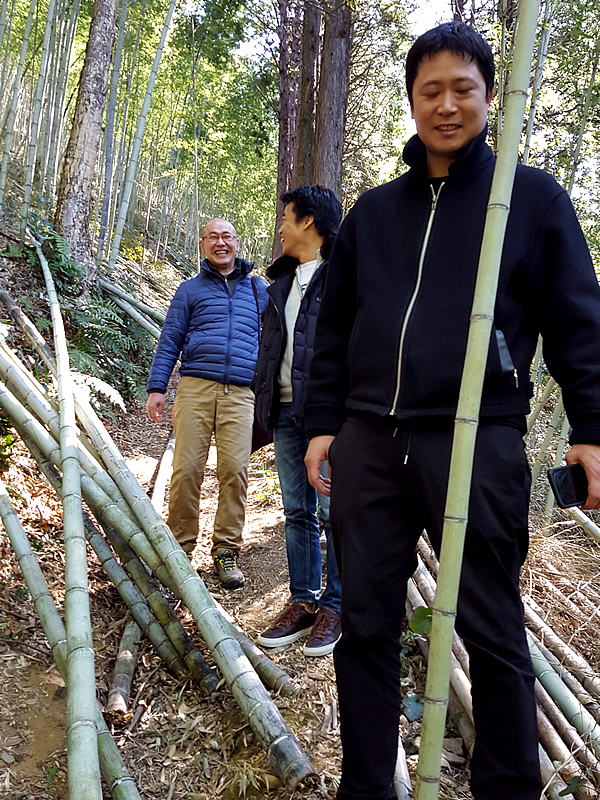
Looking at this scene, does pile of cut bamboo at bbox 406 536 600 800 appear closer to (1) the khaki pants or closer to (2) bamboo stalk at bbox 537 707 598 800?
(2) bamboo stalk at bbox 537 707 598 800

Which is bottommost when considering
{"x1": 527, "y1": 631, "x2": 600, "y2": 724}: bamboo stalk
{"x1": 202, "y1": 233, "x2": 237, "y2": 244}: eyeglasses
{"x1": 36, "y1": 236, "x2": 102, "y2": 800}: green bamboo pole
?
{"x1": 527, "y1": 631, "x2": 600, "y2": 724}: bamboo stalk

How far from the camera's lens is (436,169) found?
1.51 m

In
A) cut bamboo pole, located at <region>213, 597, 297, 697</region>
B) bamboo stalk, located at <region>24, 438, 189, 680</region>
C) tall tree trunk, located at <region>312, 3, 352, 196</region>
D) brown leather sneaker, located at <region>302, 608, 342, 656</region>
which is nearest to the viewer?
cut bamboo pole, located at <region>213, 597, 297, 697</region>

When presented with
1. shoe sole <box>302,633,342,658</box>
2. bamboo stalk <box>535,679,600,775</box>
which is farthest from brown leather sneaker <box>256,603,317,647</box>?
bamboo stalk <box>535,679,600,775</box>

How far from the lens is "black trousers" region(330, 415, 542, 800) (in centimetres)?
134

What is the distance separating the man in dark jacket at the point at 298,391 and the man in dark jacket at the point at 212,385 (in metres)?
0.83

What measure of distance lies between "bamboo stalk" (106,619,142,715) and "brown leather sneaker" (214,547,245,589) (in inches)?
27.8

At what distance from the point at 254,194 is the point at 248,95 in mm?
7736

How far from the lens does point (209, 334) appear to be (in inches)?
138

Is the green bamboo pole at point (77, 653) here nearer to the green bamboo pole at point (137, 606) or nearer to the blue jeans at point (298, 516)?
the green bamboo pole at point (137, 606)

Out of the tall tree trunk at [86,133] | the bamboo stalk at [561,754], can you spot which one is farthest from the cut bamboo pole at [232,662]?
the tall tree trunk at [86,133]

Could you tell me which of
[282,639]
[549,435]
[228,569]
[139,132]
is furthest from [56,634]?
[139,132]

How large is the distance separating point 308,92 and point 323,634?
5891 millimetres

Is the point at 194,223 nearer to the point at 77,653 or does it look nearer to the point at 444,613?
the point at 77,653
